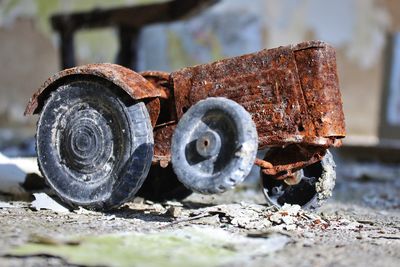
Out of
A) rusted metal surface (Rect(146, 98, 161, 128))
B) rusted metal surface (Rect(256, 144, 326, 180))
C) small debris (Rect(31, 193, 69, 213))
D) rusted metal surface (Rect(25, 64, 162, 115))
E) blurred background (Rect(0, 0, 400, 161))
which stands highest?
blurred background (Rect(0, 0, 400, 161))

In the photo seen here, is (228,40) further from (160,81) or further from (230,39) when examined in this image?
(160,81)

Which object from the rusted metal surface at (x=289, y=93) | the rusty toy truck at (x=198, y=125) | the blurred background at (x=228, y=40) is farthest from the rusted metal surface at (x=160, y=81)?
the blurred background at (x=228, y=40)

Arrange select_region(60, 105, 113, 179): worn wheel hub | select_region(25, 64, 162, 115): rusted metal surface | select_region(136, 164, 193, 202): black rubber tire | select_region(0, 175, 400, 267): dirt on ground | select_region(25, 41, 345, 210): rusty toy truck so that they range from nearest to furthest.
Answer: select_region(0, 175, 400, 267): dirt on ground → select_region(25, 41, 345, 210): rusty toy truck → select_region(25, 64, 162, 115): rusted metal surface → select_region(60, 105, 113, 179): worn wheel hub → select_region(136, 164, 193, 202): black rubber tire

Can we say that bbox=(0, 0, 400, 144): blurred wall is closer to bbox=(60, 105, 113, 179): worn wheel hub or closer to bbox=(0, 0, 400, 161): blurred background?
bbox=(0, 0, 400, 161): blurred background

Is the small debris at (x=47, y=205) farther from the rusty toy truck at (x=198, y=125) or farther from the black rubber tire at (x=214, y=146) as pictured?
the black rubber tire at (x=214, y=146)

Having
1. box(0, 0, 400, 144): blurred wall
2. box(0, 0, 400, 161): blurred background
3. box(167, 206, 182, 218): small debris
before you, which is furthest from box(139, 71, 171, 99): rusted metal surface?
box(0, 0, 400, 144): blurred wall

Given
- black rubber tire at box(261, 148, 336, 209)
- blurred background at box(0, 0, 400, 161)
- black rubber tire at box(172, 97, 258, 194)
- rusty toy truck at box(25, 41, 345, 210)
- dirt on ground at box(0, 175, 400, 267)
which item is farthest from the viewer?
blurred background at box(0, 0, 400, 161)

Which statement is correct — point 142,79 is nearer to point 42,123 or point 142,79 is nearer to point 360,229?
point 42,123
